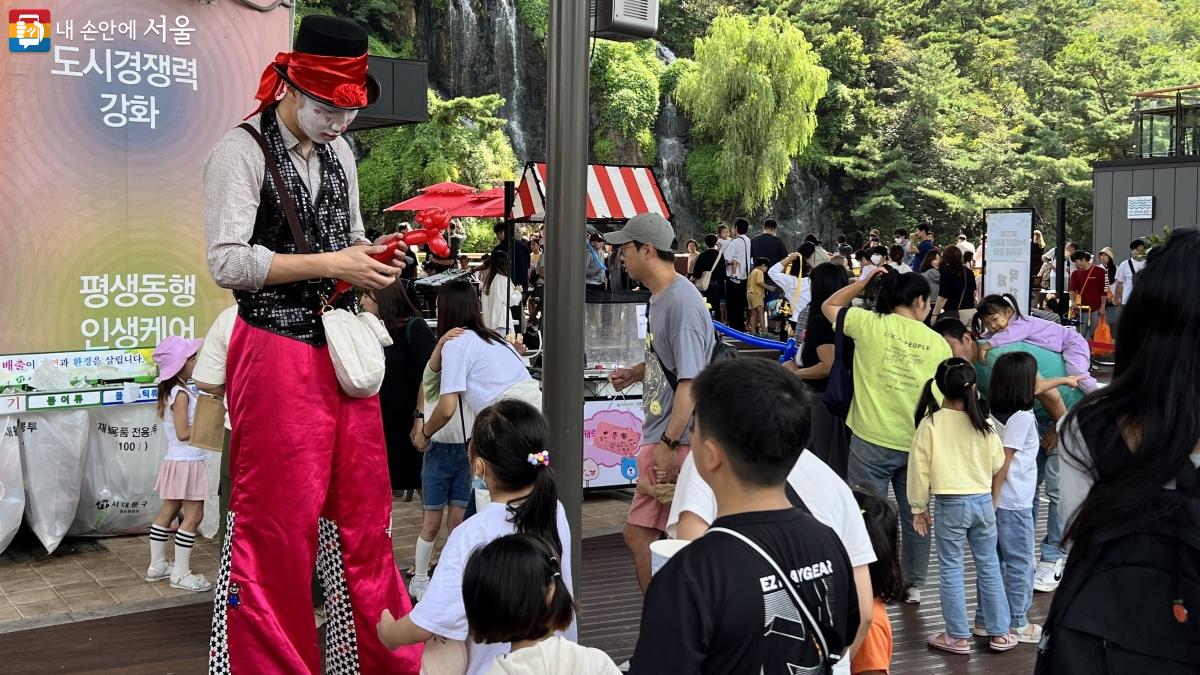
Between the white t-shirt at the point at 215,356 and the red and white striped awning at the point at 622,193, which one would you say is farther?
the red and white striped awning at the point at 622,193

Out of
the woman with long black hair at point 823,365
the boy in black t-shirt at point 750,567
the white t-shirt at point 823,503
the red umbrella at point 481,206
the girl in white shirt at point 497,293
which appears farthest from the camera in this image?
the red umbrella at point 481,206

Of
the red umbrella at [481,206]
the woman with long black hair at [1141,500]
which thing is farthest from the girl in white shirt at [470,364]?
the red umbrella at [481,206]

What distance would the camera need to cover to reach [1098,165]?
27.2 meters

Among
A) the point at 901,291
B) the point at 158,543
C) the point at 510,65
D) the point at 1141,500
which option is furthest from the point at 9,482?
the point at 510,65

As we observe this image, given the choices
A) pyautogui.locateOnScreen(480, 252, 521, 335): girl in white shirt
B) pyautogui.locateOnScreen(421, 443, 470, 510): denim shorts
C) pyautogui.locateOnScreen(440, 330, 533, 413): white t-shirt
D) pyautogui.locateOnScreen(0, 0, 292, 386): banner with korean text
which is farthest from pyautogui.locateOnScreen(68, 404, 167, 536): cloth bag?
pyautogui.locateOnScreen(480, 252, 521, 335): girl in white shirt

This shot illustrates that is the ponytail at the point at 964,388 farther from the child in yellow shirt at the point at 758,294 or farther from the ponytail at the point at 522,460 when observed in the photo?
the child in yellow shirt at the point at 758,294

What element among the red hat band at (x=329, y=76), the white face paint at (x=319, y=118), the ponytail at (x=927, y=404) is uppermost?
the red hat band at (x=329, y=76)

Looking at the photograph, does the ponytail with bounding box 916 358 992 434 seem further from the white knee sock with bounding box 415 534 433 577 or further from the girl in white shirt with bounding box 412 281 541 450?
the white knee sock with bounding box 415 534 433 577

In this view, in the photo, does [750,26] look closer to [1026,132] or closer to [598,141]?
[598,141]

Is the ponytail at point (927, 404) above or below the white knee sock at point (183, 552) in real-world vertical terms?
Result: above

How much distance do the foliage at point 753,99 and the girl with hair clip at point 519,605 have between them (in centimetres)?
3709

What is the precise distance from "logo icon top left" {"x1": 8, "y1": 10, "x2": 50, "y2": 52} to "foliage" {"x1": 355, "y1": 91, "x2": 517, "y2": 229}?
26.2 metres

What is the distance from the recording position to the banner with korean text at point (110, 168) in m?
6.74

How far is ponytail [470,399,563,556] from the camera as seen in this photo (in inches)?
130
